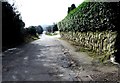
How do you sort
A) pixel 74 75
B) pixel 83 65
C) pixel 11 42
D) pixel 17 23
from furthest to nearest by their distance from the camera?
pixel 17 23 < pixel 11 42 < pixel 83 65 < pixel 74 75

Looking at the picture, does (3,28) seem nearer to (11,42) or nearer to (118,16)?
(11,42)

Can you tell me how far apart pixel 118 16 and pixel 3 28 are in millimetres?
12918

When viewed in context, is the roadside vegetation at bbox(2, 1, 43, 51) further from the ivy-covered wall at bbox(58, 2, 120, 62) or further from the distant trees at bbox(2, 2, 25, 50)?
the ivy-covered wall at bbox(58, 2, 120, 62)

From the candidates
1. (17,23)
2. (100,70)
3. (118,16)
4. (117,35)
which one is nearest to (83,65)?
(100,70)

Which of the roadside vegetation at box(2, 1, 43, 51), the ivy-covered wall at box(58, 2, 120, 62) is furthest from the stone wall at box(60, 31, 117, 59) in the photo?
the roadside vegetation at box(2, 1, 43, 51)

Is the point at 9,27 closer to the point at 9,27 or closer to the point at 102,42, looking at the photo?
the point at 9,27

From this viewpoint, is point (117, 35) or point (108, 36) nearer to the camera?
point (117, 35)

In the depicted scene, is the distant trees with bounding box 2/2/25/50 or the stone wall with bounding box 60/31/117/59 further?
the distant trees with bounding box 2/2/25/50

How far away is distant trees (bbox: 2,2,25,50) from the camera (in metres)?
20.0

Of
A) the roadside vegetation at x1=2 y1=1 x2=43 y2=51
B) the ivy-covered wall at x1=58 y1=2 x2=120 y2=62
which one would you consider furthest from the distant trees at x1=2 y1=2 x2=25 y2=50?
the ivy-covered wall at x1=58 y1=2 x2=120 y2=62

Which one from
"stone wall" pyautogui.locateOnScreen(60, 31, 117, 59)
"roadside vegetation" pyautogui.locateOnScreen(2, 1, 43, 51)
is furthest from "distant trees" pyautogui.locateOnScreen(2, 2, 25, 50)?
"stone wall" pyautogui.locateOnScreen(60, 31, 117, 59)

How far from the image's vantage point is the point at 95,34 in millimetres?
12633

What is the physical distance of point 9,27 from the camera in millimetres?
21516

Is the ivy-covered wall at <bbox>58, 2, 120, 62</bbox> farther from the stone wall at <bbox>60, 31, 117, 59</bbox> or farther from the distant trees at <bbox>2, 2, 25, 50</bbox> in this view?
the distant trees at <bbox>2, 2, 25, 50</bbox>
